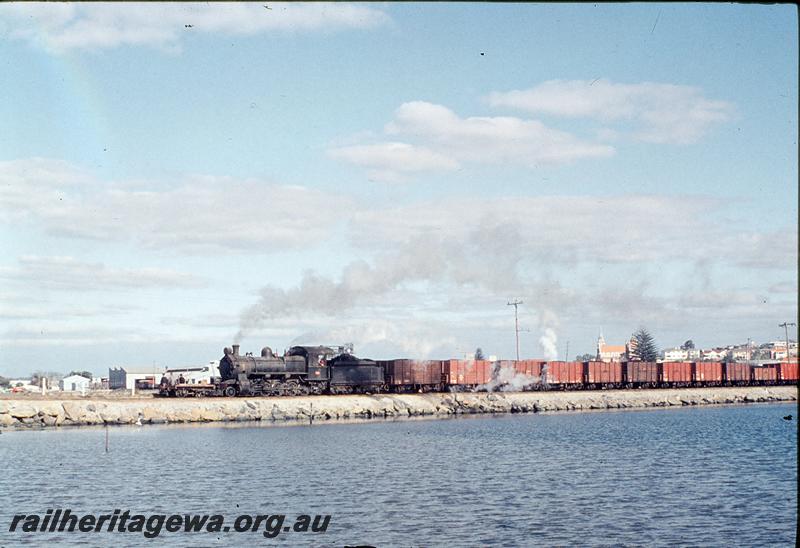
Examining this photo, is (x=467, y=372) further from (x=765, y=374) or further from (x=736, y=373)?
(x=765, y=374)

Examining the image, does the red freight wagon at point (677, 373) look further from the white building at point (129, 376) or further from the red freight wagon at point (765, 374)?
the white building at point (129, 376)

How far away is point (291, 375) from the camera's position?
70688mm

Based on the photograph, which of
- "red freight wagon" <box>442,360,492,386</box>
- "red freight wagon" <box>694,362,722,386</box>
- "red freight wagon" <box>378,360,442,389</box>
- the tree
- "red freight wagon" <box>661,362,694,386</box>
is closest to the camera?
"red freight wagon" <box>378,360,442,389</box>

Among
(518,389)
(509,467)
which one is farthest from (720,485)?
(518,389)

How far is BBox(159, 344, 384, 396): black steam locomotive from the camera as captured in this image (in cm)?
6750

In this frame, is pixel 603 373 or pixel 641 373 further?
pixel 641 373

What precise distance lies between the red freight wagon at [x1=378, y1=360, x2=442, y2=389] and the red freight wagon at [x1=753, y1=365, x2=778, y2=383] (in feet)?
182

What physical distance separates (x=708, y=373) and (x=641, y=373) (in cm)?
1425

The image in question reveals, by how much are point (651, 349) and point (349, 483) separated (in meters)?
172

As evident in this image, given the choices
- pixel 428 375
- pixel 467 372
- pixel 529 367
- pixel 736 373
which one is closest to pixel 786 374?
pixel 736 373

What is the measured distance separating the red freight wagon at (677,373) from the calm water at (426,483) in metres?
47.2

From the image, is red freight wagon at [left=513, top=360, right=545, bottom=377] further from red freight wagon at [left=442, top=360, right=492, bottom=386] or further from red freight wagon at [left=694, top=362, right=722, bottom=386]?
red freight wagon at [left=694, top=362, right=722, bottom=386]

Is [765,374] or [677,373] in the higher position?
[677,373]

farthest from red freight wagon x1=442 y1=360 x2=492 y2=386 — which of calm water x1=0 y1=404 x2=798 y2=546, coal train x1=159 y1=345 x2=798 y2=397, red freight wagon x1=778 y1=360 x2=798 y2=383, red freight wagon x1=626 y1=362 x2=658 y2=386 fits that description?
red freight wagon x1=778 y1=360 x2=798 y2=383
